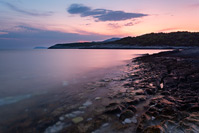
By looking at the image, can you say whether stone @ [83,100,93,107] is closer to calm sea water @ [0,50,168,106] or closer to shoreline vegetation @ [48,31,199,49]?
calm sea water @ [0,50,168,106]

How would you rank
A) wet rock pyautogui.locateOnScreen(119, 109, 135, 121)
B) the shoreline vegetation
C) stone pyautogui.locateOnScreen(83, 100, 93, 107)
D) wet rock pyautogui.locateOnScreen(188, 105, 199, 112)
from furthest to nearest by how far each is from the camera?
the shoreline vegetation, stone pyautogui.locateOnScreen(83, 100, 93, 107), wet rock pyautogui.locateOnScreen(119, 109, 135, 121), wet rock pyautogui.locateOnScreen(188, 105, 199, 112)

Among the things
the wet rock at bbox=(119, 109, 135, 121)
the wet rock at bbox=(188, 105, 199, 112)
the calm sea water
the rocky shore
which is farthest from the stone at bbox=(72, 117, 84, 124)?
the calm sea water

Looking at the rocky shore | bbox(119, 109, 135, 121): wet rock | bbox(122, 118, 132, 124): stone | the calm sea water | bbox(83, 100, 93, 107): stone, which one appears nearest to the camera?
the rocky shore

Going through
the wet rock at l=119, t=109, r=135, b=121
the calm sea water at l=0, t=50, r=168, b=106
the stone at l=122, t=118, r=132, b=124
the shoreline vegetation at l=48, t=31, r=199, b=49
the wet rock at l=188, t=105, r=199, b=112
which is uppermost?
the shoreline vegetation at l=48, t=31, r=199, b=49

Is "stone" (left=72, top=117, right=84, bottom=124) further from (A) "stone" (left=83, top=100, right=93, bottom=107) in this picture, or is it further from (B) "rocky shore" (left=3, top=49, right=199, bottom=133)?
(A) "stone" (left=83, top=100, right=93, bottom=107)

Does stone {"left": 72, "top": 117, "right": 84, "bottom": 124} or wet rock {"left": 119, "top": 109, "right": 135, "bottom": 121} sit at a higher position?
wet rock {"left": 119, "top": 109, "right": 135, "bottom": 121}

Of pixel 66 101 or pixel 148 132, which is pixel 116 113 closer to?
pixel 148 132

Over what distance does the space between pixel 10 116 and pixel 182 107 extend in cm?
701

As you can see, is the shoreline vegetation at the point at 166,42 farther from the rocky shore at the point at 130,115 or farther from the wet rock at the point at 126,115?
the wet rock at the point at 126,115

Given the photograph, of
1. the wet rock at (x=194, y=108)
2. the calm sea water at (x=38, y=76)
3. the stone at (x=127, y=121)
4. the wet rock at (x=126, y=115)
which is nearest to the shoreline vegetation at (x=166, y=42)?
the calm sea water at (x=38, y=76)

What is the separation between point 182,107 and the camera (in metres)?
4.60

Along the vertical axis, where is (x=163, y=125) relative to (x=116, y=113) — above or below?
above

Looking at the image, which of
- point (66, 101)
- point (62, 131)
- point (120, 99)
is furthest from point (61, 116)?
point (120, 99)

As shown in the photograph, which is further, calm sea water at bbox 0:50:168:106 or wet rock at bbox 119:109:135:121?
calm sea water at bbox 0:50:168:106
